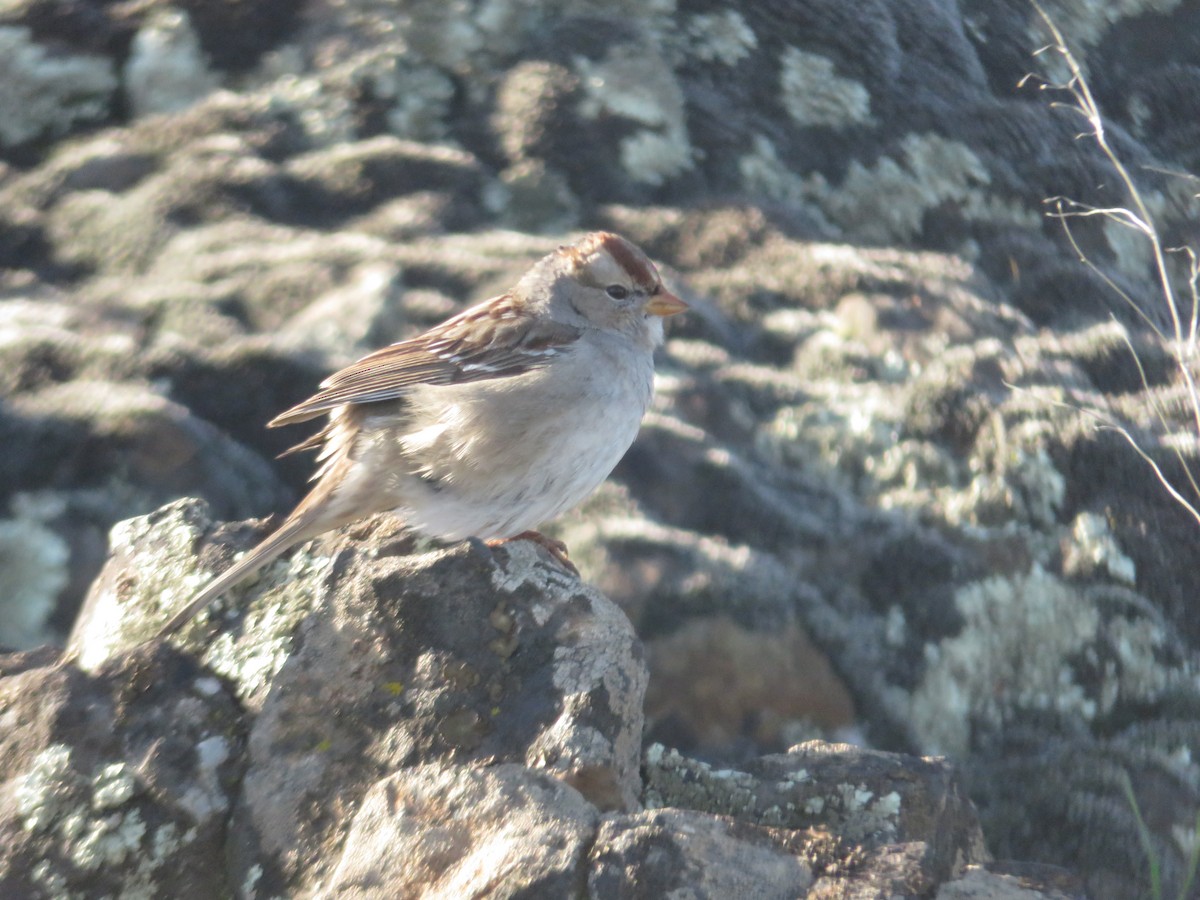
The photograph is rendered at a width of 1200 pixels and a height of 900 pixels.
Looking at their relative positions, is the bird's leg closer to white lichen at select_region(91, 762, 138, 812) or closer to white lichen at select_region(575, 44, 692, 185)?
white lichen at select_region(91, 762, 138, 812)

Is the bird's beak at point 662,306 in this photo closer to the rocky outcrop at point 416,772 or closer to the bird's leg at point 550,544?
the bird's leg at point 550,544

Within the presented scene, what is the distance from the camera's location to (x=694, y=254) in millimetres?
5367

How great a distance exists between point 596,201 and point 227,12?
1916mm

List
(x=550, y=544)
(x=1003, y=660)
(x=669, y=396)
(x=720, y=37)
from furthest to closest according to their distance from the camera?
(x=720, y=37), (x=669, y=396), (x=1003, y=660), (x=550, y=544)

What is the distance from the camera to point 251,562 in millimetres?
3025

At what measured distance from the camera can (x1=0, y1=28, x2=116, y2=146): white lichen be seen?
211 inches

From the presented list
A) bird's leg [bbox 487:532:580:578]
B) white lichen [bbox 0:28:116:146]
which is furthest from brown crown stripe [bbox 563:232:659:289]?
white lichen [bbox 0:28:116:146]

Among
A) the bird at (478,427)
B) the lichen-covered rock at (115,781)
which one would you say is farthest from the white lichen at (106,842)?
the bird at (478,427)

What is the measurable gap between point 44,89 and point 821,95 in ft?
11.2

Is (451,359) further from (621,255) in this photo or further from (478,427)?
(621,255)

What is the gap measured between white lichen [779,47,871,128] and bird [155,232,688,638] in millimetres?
2246

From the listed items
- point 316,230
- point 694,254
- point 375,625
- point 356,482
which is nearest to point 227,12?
point 316,230

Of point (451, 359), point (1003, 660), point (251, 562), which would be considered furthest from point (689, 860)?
point (1003, 660)

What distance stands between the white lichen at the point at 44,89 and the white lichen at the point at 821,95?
302cm
